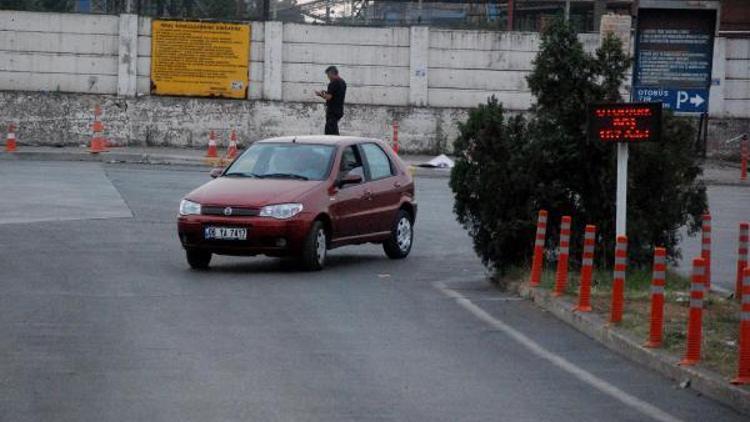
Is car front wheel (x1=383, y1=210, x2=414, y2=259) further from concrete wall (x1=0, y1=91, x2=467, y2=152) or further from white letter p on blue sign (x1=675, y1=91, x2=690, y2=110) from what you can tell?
concrete wall (x1=0, y1=91, x2=467, y2=152)

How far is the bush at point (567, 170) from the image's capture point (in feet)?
52.7

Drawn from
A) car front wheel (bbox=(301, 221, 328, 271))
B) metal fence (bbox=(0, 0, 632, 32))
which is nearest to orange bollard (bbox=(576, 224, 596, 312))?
car front wheel (bbox=(301, 221, 328, 271))

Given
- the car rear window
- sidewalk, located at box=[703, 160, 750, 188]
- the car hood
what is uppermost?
the car rear window

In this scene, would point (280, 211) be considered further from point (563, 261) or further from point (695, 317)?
point (695, 317)

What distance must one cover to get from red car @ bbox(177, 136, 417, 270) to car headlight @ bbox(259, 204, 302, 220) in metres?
0.01

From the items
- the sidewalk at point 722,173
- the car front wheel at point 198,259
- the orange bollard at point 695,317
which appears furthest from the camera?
the sidewalk at point 722,173

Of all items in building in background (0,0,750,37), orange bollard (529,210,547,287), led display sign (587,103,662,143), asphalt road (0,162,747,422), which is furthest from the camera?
building in background (0,0,750,37)

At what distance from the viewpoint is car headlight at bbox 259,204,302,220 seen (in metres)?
16.5

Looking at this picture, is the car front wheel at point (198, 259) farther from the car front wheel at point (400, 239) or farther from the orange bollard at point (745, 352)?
the orange bollard at point (745, 352)

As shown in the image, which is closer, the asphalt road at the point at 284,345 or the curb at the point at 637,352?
the asphalt road at the point at 284,345

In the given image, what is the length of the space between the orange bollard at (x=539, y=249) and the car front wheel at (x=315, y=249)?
2.80m

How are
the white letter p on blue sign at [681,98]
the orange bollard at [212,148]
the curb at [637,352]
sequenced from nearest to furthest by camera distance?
the curb at [637,352] → the orange bollard at [212,148] → the white letter p on blue sign at [681,98]

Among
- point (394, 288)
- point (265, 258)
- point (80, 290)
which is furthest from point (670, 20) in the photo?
point (80, 290)

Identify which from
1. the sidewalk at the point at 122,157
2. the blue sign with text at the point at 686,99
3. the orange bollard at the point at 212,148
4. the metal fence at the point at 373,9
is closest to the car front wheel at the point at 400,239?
the sidewalk at the point at 122,157
